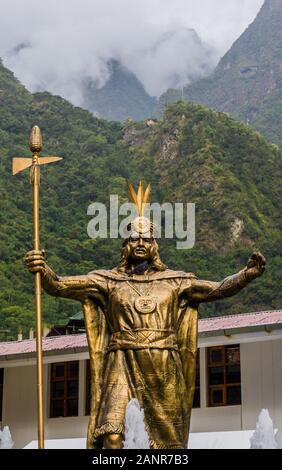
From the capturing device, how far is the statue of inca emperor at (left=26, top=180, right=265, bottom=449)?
10.7 m

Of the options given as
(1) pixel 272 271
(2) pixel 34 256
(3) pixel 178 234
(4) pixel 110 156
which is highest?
(4) pixel 110 156

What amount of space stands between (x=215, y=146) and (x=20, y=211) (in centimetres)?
1434

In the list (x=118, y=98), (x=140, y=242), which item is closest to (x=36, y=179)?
(x=140, y=242)

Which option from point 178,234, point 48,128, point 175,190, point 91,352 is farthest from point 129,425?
point 48,128

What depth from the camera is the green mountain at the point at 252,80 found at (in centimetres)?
8673

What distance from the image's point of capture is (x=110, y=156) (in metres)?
57.8

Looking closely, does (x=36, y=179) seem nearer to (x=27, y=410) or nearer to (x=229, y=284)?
(x=229, y=284)

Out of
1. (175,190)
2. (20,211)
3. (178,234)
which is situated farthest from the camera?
(175,190)

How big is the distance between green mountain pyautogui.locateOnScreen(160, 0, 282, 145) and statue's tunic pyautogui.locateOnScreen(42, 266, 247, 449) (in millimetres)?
68867

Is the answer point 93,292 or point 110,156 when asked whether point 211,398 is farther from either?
point 110,156

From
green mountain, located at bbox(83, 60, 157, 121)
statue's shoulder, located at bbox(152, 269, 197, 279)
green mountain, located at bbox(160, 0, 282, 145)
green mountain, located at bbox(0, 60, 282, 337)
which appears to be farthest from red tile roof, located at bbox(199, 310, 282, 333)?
green mountain, located at bbox(83, 60, 157, 121)

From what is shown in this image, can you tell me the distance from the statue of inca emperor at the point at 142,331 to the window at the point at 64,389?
1028 cm

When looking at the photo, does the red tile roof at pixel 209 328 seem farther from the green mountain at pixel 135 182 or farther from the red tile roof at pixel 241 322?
the green mountain at pixel 135 182

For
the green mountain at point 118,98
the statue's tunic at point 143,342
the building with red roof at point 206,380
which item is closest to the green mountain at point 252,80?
the green mountain at point 118,98
